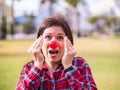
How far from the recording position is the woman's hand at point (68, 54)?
801mm

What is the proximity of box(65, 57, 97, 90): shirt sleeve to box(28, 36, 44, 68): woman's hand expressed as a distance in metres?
0.08

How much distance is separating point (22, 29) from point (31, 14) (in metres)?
0.13

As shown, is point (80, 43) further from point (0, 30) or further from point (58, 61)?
point (58, 61)

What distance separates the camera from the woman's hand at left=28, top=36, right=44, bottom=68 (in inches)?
31.6

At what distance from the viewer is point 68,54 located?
2.63ft

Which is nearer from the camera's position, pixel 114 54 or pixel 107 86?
pixel 107 86

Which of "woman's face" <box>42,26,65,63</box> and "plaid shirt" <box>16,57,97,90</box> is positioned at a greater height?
"woman's face" <box>42,26,65,63</box>

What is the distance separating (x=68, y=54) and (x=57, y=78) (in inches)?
3.1

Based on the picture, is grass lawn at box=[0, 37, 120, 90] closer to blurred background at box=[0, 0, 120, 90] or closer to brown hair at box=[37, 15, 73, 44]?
blurred background at box=[0, 0, 120, 90]

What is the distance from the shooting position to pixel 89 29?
1.92 metres

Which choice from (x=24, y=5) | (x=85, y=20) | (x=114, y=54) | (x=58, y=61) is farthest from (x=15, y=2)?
(x=58, y=61)

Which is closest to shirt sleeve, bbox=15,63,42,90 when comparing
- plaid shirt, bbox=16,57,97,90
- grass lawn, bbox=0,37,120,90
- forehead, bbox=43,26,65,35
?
plaid shirt, bbox=16,57,97,90

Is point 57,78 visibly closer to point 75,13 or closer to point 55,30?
point 55,30

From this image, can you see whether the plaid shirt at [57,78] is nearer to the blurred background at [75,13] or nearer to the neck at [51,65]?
the neck at [51,65]
